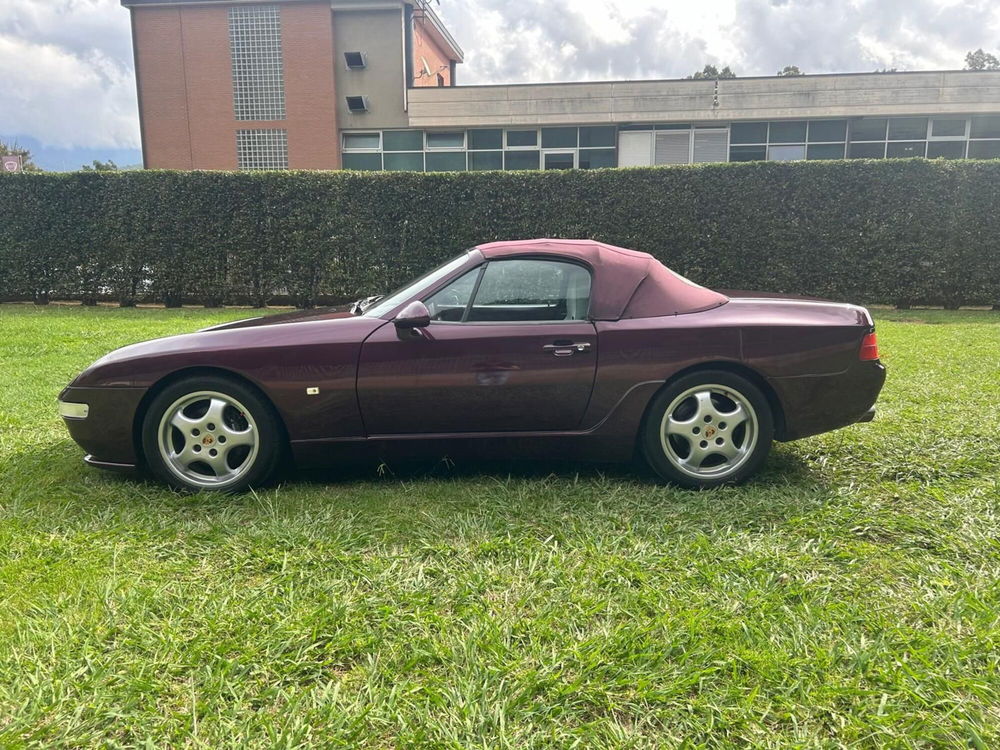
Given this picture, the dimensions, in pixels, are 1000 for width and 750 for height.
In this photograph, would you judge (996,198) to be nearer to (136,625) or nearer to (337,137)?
(136,625)

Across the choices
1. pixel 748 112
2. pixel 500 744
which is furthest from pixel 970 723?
pixel 748 112

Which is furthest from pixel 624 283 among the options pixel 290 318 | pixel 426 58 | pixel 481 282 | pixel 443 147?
pixel 426 58

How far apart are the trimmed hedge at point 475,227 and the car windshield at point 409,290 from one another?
862 centimetres

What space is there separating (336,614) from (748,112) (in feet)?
77.8

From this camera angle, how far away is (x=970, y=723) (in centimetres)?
190

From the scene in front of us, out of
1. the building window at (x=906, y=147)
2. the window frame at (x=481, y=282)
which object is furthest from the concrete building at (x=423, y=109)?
the window frame at (x=481, y=282)

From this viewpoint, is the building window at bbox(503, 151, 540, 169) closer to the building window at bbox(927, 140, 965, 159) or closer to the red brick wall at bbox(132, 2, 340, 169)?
the red brick wall at bbox(132, 2, 340, 169)

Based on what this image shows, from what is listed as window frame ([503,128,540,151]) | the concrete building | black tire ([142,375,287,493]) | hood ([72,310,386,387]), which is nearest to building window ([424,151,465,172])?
the concrete building

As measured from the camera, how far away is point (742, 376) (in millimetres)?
3709

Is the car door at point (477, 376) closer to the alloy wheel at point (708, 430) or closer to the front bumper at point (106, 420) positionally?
the alloy wheel at point (708, 430)

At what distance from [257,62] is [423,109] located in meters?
6.37

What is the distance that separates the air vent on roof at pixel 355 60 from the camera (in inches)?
942

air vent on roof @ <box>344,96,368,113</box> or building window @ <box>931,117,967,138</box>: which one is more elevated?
air vent on roof @ <box>344,96,368,113</box>

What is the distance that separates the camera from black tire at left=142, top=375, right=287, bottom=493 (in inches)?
141
